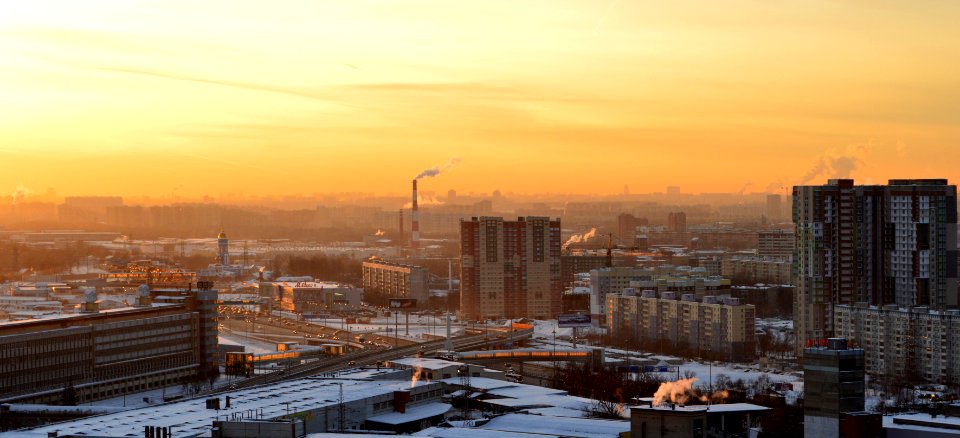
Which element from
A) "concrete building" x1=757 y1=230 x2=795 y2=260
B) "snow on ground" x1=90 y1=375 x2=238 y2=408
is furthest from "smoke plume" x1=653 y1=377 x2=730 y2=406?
"concrete building" x1=757 y1=230 x2=795 y2=260

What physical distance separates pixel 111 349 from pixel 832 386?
55.0 feet

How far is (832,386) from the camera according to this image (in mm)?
17719

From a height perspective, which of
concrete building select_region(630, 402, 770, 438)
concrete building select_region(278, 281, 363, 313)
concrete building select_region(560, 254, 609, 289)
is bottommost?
concrete building select_region(278, 281, 363, 313)

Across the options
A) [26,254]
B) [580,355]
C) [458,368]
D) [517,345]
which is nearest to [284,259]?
[26,254]

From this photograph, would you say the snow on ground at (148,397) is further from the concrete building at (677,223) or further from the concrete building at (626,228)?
the concrete building at (677,223)

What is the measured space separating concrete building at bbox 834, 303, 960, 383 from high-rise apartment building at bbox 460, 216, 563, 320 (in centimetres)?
1761

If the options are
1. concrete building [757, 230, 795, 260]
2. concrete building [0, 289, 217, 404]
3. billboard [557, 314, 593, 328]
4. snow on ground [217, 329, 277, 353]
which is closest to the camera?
concrete building [0, 289, 217, 404]

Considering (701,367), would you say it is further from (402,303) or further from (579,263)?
(579,263)

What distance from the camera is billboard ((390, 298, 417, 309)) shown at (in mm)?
50731

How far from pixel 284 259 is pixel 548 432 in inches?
2495

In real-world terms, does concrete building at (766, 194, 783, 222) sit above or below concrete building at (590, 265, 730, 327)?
above

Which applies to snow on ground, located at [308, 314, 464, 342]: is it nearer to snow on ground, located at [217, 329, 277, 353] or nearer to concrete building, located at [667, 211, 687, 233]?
snow on ground, located at [217, 329, 277, 353]

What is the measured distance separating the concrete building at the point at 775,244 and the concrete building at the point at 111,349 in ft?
136

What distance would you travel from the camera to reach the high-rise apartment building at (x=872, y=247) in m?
35.8
